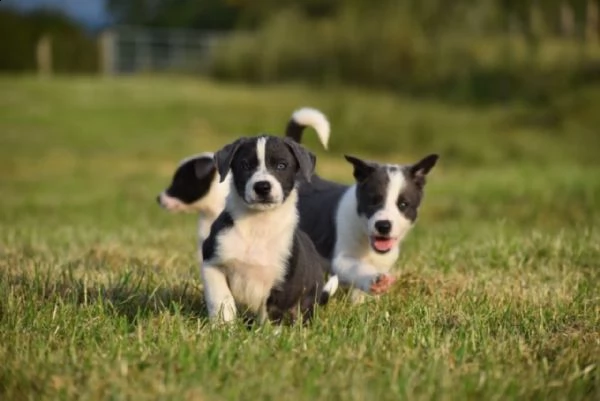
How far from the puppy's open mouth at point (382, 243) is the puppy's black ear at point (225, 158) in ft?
4.81

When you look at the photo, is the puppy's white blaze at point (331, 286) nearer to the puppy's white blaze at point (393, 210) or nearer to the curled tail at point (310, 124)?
the puppy's white blaze at point (393, 210)

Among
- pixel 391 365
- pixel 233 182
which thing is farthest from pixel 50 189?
pixel 391 365

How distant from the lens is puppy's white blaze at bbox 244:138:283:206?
198 inches

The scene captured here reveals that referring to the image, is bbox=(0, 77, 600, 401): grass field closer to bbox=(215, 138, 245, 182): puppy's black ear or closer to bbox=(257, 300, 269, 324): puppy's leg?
bbox=(257, 300, 269, 324): puppy's leg

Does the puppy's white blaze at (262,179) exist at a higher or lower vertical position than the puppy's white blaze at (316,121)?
lower

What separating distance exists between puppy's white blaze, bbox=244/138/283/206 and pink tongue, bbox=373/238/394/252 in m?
1.38

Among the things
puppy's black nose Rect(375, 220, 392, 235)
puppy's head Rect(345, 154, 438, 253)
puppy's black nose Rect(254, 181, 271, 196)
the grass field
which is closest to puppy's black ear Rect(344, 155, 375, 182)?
puppy's head Rect(345, 154, 438, 253)

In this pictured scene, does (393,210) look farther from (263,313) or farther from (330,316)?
(263,313)

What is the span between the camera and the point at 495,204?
15164mm

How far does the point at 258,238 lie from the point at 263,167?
33 cm

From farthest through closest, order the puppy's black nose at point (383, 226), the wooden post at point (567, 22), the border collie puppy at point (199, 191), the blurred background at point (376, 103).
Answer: the wooden post at point (567, 22) → the blurred background at point (376, 103) → the border collie puppy at point (199, 191) → the puppy's black nose at point (383, 226)

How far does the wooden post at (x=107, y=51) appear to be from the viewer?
1512 inches

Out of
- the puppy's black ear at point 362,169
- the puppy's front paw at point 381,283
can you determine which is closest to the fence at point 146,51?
the puppy's black ear at point 362,169

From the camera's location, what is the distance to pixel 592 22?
3000cm
